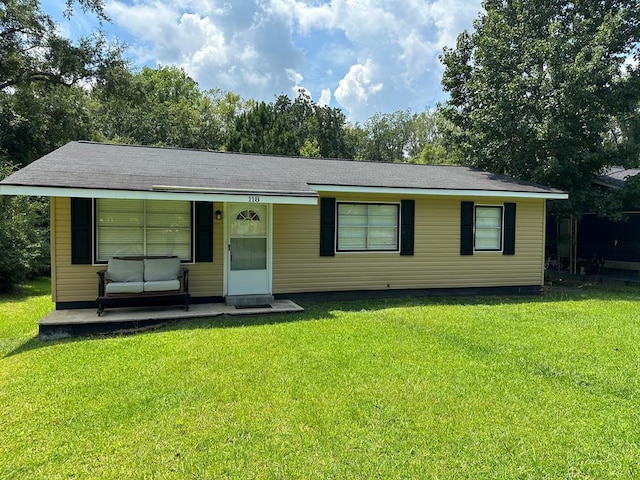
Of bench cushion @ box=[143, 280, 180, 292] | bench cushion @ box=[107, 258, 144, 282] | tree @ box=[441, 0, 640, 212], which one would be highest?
tree @ box=[441, 0, 640, 212]

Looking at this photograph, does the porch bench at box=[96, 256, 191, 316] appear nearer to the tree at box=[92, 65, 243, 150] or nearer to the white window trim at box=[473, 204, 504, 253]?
the white window trim at box=[473, 204, 504, 253]

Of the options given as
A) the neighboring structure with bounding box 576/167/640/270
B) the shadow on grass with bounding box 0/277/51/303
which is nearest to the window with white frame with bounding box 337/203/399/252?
the shadow on grass with bounding box 0/277/51/303

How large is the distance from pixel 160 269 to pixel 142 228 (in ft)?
2.95

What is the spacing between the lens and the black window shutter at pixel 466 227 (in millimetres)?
9352

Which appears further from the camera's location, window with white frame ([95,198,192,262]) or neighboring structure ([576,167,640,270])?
neighboring structure ([576,167,640,270])

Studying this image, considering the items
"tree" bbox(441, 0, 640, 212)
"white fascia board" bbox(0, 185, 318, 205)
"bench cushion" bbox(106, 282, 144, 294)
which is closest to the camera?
"white fascia board" bbox(0, 185, 318, 205)

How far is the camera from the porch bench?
655cm

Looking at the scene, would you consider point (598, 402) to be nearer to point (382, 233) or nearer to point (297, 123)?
point (382, 233)

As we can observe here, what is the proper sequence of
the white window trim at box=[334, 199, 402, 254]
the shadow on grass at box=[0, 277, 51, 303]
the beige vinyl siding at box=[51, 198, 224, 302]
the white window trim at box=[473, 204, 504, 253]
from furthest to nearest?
the white window trim at box=[473, 204, 504, 253] < the shadow on grass at box=[0, 277, 51, 303] < the white window trim at box=[334, 199, 402, 254] < the beige vinyl siding at box=[51, 198, 224, 302]

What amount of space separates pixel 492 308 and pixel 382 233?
263 cm

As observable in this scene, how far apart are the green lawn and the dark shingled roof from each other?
7.75 feet

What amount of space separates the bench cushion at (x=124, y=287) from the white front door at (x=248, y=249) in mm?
1716

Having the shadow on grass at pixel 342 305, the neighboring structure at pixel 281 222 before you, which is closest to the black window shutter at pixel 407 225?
the neighboring structure at pixel 281 222

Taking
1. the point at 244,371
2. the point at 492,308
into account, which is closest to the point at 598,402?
the point at 244,371
